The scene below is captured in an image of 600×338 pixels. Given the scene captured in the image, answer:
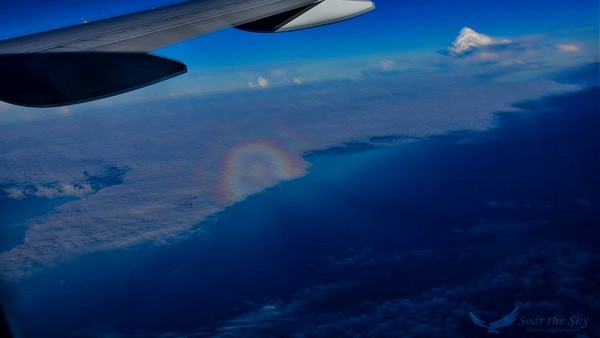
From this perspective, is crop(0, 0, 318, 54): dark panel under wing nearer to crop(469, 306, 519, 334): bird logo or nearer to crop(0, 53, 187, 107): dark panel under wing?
crop(0, 53, 187, 107): dark panel under wing

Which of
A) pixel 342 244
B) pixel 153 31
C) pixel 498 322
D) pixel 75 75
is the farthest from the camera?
pixel 342 244

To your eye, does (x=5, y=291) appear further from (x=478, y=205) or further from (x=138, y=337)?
(x=478, y=205)

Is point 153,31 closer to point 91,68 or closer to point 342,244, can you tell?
point 91,68

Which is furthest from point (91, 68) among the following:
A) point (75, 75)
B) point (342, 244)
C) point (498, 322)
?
point (342, 244)

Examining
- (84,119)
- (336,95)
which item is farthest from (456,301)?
(336,95)

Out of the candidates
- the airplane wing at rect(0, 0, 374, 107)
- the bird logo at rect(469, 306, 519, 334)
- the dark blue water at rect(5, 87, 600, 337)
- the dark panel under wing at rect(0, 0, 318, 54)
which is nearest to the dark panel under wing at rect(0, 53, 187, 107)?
the airplane wing at rect(0, 0, 374, 107)

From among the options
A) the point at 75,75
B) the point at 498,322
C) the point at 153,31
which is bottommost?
the point at 498,322
